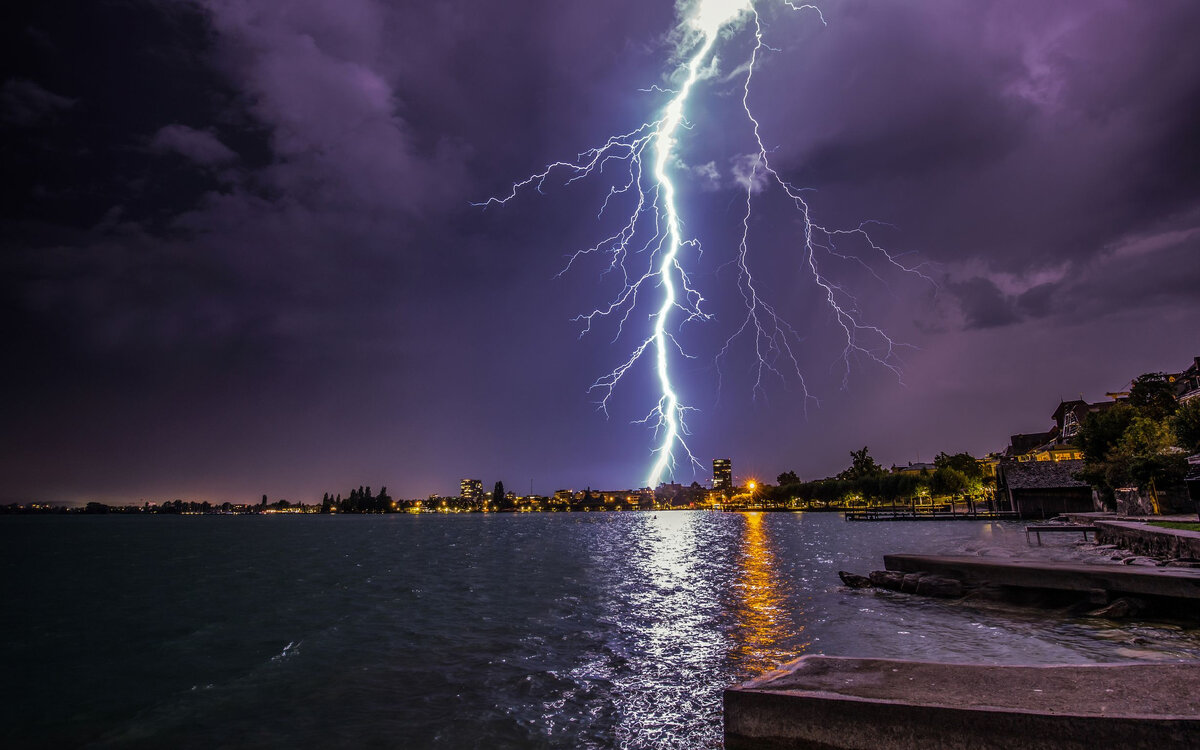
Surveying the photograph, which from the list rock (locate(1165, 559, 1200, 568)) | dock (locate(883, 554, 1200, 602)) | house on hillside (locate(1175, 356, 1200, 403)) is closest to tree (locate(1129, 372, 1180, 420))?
house on hillside (locate(1175, 356, 1200, 403))

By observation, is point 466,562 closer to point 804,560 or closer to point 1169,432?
point 804,560

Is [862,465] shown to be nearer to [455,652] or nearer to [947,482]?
[947,482]

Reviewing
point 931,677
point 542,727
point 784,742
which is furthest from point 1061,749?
point 542,727

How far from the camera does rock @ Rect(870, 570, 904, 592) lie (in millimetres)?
22400

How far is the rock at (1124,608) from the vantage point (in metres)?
16.0

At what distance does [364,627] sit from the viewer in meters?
18.3

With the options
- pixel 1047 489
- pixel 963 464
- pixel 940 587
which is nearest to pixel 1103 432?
pixel 1047 489

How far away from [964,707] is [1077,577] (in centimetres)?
1656

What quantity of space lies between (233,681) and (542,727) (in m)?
7.97

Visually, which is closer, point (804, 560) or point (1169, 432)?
point (804, 560)

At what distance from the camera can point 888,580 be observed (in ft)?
74.8

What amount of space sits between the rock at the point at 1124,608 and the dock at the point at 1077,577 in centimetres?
35

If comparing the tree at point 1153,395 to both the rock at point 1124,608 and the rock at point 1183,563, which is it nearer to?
the rock at point 1183,563

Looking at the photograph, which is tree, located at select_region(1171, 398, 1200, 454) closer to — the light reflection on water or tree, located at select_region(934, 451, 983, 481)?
the light reflection on water
